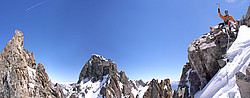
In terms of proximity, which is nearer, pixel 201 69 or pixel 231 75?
pixel 231 75

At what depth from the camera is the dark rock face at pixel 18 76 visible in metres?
24.1

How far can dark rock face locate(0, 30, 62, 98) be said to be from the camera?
2411cm

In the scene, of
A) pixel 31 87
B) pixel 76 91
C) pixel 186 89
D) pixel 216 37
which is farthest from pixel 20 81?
pixel 76 91

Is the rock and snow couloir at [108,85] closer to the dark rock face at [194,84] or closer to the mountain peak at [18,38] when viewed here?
the dark rock face at [194,84]

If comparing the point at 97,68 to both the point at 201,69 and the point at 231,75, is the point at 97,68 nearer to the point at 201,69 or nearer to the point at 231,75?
the point at 201,69

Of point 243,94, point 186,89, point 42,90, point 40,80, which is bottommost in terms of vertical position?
point 243,94

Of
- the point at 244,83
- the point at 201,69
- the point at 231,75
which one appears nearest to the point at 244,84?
the point at 244,83

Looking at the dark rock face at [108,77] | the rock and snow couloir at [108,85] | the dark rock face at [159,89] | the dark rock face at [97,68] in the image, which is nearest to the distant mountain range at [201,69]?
the dark rock face at [159,89]

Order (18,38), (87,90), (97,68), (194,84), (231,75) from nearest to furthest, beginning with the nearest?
(231,75) < (194,84) < (18,38) < (87,90) < (97,68)

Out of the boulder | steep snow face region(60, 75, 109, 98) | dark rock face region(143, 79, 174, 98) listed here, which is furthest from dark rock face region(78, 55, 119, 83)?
the boulder

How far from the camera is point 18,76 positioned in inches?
982

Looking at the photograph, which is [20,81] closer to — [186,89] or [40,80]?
[40,80]

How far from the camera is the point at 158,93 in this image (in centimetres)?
6962

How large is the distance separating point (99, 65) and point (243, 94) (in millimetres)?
113887
